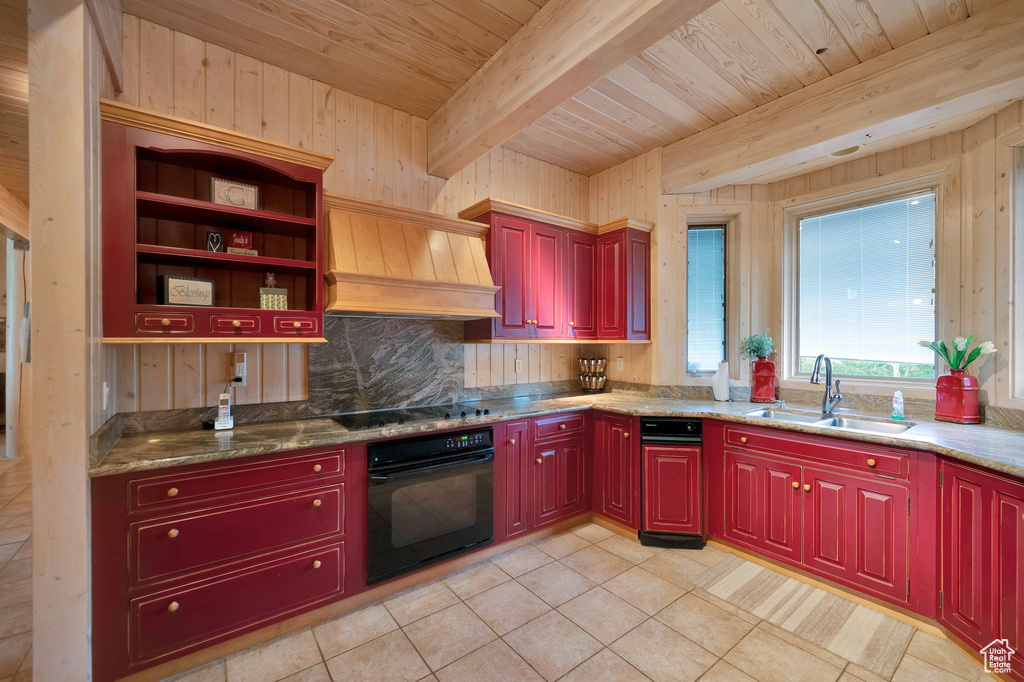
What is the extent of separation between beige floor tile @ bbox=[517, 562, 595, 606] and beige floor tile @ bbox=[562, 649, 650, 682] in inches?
16.5

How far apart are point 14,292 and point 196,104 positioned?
3.96 meters

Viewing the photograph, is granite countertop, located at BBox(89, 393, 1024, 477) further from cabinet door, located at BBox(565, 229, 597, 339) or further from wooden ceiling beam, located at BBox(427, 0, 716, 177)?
wooden ceiling beam, located at BBox(427, 0, 716, 177)

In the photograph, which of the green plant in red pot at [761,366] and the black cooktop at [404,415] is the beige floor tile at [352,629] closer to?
the black cooktop at [404,415]

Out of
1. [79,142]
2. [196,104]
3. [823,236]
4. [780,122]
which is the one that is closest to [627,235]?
[780,122]

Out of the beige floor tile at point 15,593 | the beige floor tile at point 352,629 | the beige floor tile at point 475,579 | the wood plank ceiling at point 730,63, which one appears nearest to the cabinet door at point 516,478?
the beige floor tile at point 475,579

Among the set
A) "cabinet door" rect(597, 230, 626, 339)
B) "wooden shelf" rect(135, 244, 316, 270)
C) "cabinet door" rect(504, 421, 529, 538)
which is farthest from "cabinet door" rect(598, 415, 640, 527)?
"wooden shelf" rect(135, 244, 316, 270)

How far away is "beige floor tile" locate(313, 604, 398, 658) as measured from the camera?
192 centimetres

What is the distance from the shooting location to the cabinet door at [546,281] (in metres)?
3.15

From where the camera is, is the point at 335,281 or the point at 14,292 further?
the point at 14,292

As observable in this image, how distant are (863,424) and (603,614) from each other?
1968 mm

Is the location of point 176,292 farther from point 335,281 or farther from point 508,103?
point 508,103

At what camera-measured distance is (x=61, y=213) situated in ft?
4.93

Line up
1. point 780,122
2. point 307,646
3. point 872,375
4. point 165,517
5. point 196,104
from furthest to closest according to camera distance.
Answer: point 872,375 < point 780,122 < point 196,104 < point 307,646 < point 165,517

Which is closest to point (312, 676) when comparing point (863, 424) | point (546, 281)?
point (546, 281)
